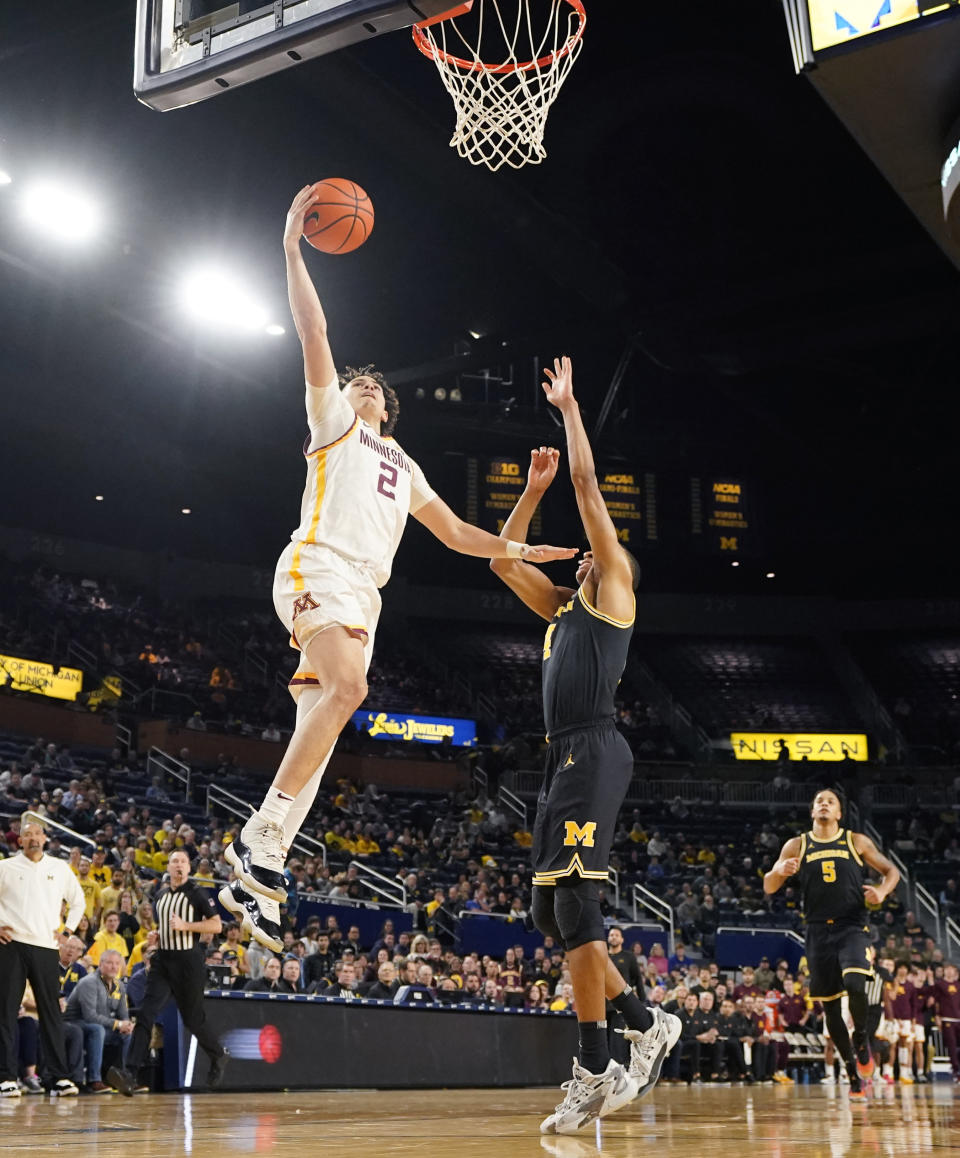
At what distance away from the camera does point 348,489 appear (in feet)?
16.4

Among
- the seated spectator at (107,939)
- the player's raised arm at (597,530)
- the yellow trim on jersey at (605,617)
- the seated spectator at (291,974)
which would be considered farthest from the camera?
the seated spectator at (291,974)

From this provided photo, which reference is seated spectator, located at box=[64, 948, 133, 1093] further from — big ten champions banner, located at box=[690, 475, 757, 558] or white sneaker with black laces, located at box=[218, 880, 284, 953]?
big ten champions banner, located at box=[690, 475, 757, 558]

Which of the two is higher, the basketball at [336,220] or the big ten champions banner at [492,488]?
the big ten champions banner at [492,488]

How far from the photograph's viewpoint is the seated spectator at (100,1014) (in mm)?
9570

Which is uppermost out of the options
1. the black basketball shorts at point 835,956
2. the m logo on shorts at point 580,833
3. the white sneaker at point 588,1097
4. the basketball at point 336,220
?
the basketball at point 336,220

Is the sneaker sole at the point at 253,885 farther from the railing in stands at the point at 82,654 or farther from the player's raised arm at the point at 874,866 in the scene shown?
the railing in stands at the point at 82,654

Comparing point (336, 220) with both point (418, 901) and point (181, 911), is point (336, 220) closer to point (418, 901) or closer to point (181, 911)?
point (181, 911)

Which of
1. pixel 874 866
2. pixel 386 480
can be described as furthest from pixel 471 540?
pixel 874 866

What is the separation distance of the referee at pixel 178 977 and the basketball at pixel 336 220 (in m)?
5.85

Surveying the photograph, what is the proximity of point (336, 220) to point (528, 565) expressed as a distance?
1.94 metres

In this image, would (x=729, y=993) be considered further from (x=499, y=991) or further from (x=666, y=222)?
(x=666, y=222)

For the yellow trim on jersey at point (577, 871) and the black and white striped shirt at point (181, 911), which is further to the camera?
the black and white striped shirt at point (181, 911)

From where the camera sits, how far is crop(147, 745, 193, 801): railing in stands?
73.8 feet

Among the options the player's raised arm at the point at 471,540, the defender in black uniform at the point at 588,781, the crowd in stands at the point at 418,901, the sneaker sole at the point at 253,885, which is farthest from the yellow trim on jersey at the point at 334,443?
the crowd in stands at the point at 418,901
